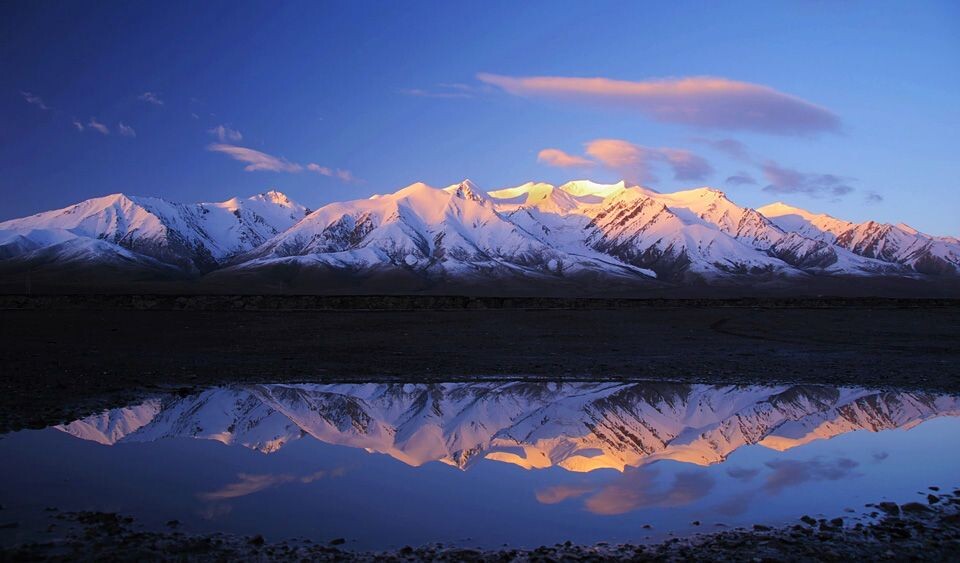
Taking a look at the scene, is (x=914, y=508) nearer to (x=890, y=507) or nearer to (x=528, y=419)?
(x=890, y=507)

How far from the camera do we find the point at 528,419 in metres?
15.5

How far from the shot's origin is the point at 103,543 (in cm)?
770

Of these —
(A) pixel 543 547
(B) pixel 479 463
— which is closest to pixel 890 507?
(A) pixel 543 547

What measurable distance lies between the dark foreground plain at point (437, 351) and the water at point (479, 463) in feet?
8.92

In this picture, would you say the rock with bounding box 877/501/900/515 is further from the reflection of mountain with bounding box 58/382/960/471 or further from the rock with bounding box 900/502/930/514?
the reflection of mountain with bounding box 58/382/960/471

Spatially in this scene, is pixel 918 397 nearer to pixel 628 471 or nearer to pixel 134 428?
pixel 628 471

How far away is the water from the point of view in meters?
8.88

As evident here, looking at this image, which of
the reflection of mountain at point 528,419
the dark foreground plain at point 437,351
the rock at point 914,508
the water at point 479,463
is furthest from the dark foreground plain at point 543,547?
the dark foreground plain at point 437,351

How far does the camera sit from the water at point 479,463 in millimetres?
8883

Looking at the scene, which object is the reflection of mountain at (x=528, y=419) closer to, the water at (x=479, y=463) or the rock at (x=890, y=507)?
the water at (x=479, y=463)

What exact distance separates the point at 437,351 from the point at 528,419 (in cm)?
1279

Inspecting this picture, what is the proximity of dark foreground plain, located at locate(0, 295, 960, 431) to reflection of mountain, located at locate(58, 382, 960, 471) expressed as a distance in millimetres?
1525

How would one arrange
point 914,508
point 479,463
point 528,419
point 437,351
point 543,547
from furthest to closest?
point 437,351
point 528,419
point 479,463
point 914,508
point 543,547

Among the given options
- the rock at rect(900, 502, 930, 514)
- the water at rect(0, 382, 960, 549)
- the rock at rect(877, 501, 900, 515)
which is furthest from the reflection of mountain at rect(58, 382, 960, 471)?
the rock at rect(900, 502, 930, 514)
